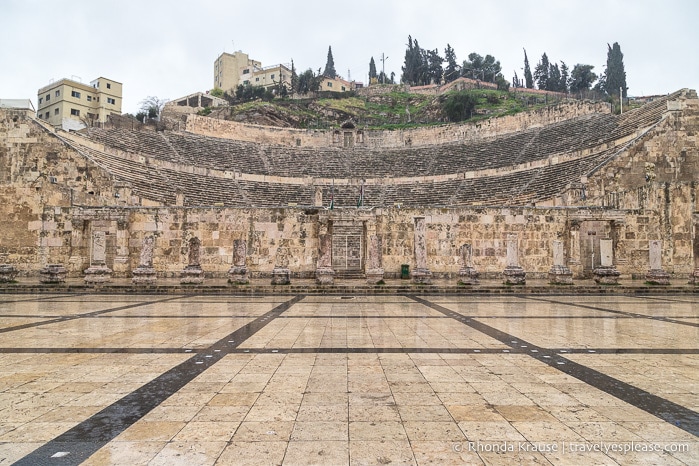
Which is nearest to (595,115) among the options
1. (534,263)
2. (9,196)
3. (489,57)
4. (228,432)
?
(534,263)

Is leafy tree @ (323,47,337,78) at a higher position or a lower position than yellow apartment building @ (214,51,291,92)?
higher

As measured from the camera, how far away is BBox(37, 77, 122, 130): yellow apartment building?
48.2 m

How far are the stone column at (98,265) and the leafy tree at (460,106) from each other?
44.3m

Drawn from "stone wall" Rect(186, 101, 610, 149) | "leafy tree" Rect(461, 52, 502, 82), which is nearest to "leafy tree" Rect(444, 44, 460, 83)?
"leafy tree" Rect(461, 52, 502, 82)

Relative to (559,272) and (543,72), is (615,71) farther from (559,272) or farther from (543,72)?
(559,272)

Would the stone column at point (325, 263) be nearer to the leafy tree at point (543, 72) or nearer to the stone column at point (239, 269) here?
the stone column at point (239, 269)

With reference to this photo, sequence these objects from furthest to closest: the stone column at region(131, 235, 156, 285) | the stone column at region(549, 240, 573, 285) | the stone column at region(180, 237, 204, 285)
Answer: the stone column at region(549, 240, 573, 285), the stone column at region(180, 237, 204, 285), the stone column at region(131, 235, 156, 285)

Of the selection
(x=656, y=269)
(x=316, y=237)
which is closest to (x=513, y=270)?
(x=656, y=269)

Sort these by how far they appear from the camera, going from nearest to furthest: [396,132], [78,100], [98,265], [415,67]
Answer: [98,265], [396,132], [78,100], [415,67]

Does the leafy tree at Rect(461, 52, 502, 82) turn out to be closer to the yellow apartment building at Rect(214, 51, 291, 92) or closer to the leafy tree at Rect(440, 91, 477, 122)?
the leafy tree at Rect(440, 91, 477, 122)

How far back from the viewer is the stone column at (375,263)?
15.6 meters

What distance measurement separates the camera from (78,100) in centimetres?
4925

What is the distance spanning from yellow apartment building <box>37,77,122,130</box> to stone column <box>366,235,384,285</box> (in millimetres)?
44358

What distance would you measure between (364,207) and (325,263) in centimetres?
328
